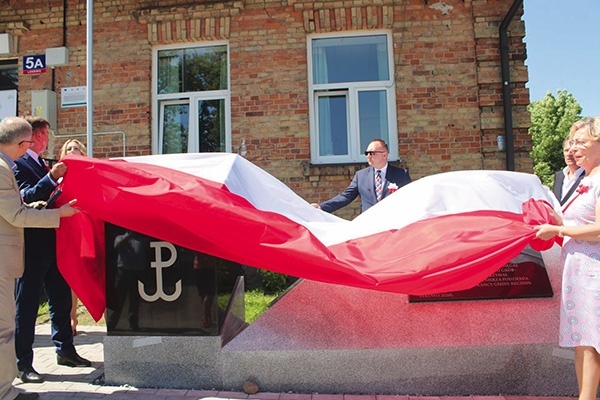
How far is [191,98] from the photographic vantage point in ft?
24.9

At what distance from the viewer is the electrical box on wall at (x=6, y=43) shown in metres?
7.72

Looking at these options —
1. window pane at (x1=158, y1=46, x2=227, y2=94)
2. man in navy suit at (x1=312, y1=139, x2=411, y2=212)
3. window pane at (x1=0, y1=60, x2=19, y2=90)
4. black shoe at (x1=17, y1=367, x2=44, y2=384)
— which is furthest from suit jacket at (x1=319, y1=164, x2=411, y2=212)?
window pane at (x1=0, y1=60, x2=19, y2=90)

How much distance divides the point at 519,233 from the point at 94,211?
2.75m

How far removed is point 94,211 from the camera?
10.5ft

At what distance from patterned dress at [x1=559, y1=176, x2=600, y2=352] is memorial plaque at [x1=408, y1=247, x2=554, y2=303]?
49 centimetres

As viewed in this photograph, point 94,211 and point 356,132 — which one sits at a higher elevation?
point 356,132

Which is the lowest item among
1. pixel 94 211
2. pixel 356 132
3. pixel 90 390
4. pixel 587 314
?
pixel 90 390

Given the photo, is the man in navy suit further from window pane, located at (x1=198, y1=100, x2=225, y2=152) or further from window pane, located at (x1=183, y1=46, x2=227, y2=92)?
window pane, located at (x1=183, y1=46, x2=227, y2=92)

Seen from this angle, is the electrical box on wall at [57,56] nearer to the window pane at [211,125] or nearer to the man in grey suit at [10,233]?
the window pane at [211,125]

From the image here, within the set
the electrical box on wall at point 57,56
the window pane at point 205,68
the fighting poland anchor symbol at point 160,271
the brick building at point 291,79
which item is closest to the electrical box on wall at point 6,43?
the brick building at point 291,79

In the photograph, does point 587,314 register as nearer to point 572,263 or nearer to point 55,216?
point 572,263

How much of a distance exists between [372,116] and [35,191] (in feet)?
16.7

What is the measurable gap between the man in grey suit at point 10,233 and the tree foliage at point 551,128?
105 feet

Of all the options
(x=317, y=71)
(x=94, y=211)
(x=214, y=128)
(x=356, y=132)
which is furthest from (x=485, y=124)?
(x=94, y=211)
